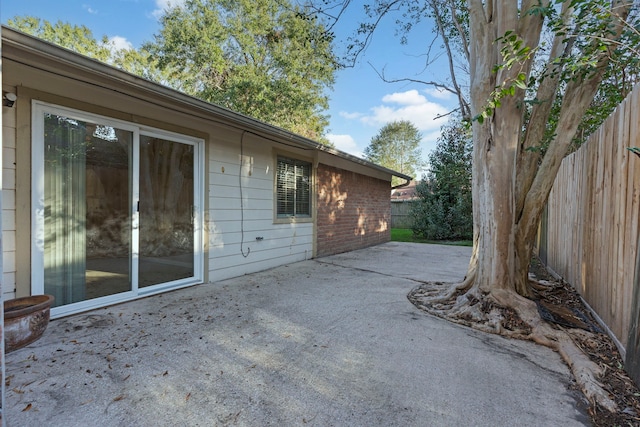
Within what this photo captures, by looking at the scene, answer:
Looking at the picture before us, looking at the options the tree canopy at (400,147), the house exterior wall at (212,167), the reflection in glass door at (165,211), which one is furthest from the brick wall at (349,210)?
the tree canopy at (400,147)

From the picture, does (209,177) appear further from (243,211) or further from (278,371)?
(278,371)

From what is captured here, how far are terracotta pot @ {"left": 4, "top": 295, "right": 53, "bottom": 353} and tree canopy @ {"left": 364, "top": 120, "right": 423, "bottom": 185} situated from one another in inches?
1293

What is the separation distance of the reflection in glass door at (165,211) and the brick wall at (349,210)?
3.51 m

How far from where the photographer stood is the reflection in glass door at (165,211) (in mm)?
4109

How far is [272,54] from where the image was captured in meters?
15.7

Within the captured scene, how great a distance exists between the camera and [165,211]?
14.4ft

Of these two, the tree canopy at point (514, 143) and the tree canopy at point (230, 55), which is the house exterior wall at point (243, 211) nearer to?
the tree canopy at point (514, 143)

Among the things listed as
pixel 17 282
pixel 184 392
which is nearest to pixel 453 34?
pixel 184 392

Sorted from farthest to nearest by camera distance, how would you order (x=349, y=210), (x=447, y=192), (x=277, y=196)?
(x=447, y=192) → (x=349, y=210) → (x=277, y=196)

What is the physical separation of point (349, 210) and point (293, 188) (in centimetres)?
267

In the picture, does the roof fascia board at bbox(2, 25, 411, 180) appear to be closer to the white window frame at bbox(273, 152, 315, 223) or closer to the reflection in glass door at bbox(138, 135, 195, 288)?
the reflection in glass door at bbox(138, 135, 195, 288)

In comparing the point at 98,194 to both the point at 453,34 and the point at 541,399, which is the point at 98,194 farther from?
the point at 453,34

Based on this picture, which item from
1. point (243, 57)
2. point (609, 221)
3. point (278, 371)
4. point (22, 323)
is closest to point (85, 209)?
point (22, 323)

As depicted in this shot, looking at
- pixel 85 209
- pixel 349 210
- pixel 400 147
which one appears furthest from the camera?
pixel 400 147
